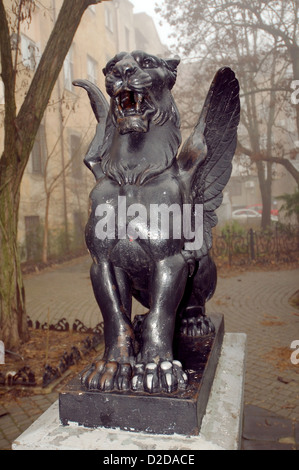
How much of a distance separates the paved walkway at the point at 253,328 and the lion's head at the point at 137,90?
96.5 inches

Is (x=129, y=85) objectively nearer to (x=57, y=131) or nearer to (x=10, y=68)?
(x=10, y=68)

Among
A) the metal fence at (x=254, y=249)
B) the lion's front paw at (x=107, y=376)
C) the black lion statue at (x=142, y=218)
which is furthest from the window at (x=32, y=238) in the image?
the lion's front paw at (x=107, y=376)

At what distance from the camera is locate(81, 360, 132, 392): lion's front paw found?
148 centimetres

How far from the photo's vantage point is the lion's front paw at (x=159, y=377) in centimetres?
144

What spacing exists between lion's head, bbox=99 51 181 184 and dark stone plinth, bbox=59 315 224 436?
2.84 feet

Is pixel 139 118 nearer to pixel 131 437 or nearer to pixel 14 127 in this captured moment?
pixel 131 437

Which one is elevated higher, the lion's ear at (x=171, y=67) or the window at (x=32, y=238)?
the lion's ear at (x=171, y=67)

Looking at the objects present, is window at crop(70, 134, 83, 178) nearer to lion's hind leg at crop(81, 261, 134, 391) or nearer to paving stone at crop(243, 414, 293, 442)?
paving stone at crop(243, 414, 293, 442)

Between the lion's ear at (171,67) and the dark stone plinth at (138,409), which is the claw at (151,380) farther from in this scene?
the lion's ear at (171,67)

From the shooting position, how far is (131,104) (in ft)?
5.73

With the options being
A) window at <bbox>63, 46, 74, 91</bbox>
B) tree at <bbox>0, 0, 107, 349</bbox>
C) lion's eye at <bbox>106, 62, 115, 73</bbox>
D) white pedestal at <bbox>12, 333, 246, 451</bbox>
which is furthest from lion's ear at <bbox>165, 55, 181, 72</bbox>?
window at <bbox>63, 46, 74, 91</bbox>

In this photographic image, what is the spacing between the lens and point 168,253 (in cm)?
166
